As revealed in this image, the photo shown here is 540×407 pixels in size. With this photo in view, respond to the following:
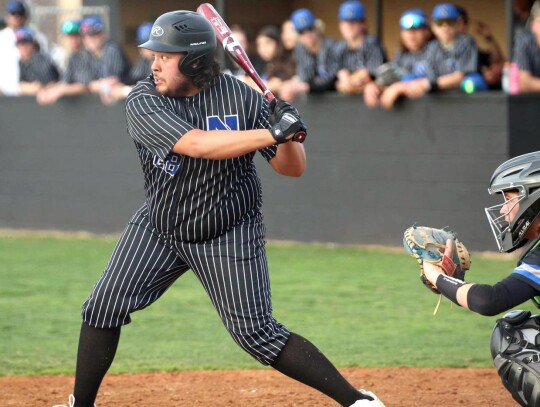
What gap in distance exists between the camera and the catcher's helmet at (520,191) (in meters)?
3.94

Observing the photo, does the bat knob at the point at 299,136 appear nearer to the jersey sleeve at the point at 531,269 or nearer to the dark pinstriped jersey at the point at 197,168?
the dark pinstriped jersey at the point at 197,168

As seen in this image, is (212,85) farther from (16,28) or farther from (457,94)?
(16,28)

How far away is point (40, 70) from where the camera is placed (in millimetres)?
12523

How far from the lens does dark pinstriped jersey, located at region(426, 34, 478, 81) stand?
9.76 metres

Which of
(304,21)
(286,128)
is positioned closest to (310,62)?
(304,21)

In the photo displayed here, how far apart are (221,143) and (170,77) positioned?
0.42 metres

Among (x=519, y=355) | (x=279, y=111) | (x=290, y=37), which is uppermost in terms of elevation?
(x=279, y=111)

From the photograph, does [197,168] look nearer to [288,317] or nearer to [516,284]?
[516,284]

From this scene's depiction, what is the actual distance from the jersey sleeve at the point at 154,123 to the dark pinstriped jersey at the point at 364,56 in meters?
6.29

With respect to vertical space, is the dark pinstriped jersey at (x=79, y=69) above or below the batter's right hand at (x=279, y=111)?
below

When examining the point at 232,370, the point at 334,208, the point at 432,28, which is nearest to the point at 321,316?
the point at 232,370

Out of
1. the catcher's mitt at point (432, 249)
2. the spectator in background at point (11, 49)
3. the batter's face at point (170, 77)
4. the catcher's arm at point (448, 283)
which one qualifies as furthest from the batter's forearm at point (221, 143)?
the spectator in background at point (11, 49)

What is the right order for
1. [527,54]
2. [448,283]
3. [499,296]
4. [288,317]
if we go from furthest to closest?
1. [527,54]
2. [288,317]
3. [448,283]
4. [499,296]

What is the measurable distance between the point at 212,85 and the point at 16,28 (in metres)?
9.45
